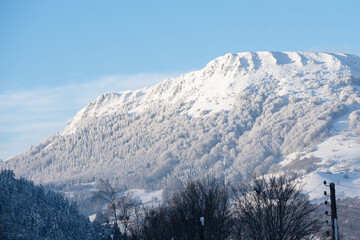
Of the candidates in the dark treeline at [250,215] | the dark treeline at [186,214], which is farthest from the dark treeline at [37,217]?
the dark treeline at [250,215]

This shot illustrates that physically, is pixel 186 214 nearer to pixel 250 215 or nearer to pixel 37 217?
pixel 250 215

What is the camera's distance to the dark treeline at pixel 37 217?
11794 centimetres

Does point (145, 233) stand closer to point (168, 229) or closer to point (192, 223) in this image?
point (168, 229)

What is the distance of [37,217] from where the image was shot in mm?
124500

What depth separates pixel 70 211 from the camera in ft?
497

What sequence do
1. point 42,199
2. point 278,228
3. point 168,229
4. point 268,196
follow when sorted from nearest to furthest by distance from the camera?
point 278,228 → point 268,196 → point 168,229 → point 42,199

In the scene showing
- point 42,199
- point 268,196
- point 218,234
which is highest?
point 42,199

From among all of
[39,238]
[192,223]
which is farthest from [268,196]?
[39,238]

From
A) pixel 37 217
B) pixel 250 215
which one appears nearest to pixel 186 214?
pixel 250 215

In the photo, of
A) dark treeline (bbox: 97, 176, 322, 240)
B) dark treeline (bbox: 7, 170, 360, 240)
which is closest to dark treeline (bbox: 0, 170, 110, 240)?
dark treeline (bbox: 7, 170, 360, 240)

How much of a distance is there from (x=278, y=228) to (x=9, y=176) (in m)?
128

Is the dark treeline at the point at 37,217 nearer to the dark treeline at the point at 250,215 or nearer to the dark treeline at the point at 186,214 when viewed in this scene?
the dark treeline at the point at 186,214

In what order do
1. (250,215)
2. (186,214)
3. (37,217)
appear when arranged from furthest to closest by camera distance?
(37,217), (186,214), (250,215)

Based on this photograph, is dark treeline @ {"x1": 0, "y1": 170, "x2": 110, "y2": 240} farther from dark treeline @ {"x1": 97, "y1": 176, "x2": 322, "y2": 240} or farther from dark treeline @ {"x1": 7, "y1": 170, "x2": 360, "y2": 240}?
dark treeline @ {"x1": 97, "y1": 176, "x2": 322, "y2": 240}
